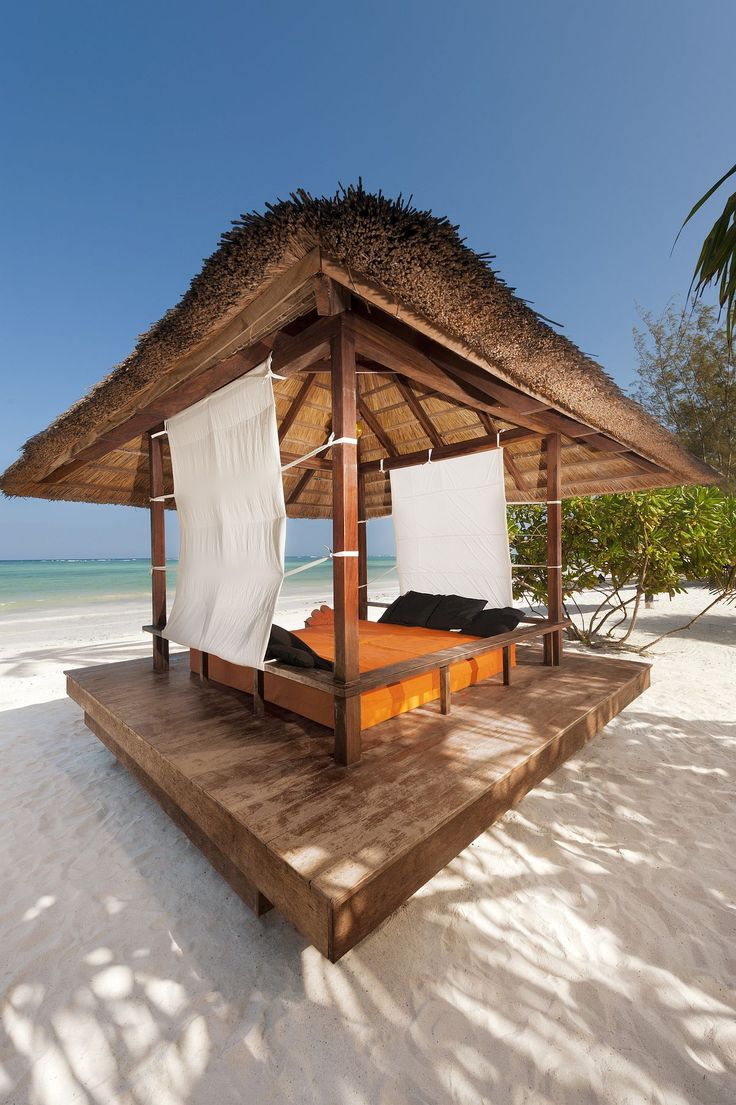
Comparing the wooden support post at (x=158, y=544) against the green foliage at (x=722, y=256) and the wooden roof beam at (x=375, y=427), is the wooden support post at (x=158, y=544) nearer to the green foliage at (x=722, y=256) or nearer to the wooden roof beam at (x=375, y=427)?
the wooden roof beam at (x=375, y=427)

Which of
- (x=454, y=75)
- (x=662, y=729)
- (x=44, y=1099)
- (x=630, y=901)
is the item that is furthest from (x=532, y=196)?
(x=44, y=1099)

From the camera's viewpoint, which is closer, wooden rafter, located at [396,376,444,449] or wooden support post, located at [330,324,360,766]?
wooden support post, located at [330,324,360,766]

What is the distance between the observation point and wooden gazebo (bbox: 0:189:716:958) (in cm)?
140

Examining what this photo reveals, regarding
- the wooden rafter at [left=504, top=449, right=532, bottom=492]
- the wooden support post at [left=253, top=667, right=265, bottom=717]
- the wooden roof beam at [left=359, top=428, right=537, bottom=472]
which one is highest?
the wooden roof beam at [left=359, top=428, right=537, bottom=472]

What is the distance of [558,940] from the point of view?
1537mm

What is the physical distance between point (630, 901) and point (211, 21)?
1471 centimetres

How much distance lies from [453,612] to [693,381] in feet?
36.6

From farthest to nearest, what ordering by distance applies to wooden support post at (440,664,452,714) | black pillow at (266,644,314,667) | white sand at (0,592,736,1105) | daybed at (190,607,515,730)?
wooden support post at (440,664,452,714), daybed at (190,607,515,730), black pillow at (266,644,314,667), white sand at (0,592,736,1105)

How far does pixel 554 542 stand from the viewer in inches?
140

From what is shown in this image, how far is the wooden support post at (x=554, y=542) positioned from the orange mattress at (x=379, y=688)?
60cm

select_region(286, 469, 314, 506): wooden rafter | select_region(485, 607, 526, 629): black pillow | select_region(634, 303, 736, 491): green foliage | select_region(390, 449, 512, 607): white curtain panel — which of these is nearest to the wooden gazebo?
select_region(485, 607, 526, 629): black pillow

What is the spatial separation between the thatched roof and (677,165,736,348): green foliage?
602mm

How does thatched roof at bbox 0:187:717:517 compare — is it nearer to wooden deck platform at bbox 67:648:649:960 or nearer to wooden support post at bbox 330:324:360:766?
wooden support post at bbox 330:324:360:766

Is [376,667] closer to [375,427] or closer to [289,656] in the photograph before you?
[289,656]
